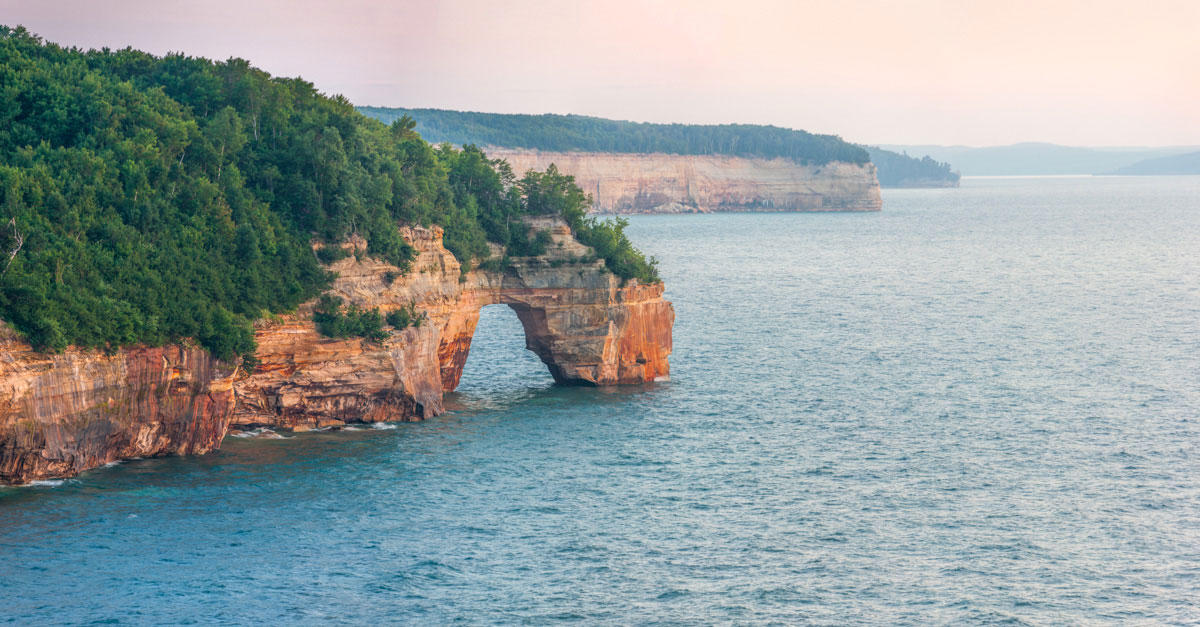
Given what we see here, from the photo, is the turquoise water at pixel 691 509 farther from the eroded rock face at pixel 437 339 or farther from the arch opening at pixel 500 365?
the eroded rock face at pixel 437 339

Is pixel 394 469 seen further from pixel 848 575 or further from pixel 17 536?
pixel 848 575

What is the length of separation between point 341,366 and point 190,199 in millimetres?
11249

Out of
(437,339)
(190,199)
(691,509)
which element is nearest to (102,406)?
(190,199)

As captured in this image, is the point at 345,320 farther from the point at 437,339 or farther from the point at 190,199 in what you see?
the point at 190,199

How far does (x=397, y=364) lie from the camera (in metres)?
57.8

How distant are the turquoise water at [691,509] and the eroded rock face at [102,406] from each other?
3.88 ft

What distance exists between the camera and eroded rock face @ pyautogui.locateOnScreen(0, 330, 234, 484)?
43.4 m

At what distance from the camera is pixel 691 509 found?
150 ft

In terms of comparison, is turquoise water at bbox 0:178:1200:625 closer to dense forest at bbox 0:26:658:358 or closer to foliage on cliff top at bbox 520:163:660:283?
dense forest at bbox 0:26:658:358

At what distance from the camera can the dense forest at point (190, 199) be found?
48500 mm

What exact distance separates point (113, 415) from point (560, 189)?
1303 inches

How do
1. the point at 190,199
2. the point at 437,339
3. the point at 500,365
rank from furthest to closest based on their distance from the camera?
1. the point at 500,365
2. the point at 437,339
3. the point at 190,199

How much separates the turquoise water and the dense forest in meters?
7.26

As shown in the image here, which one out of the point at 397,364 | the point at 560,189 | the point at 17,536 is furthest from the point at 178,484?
the point at 560,189
